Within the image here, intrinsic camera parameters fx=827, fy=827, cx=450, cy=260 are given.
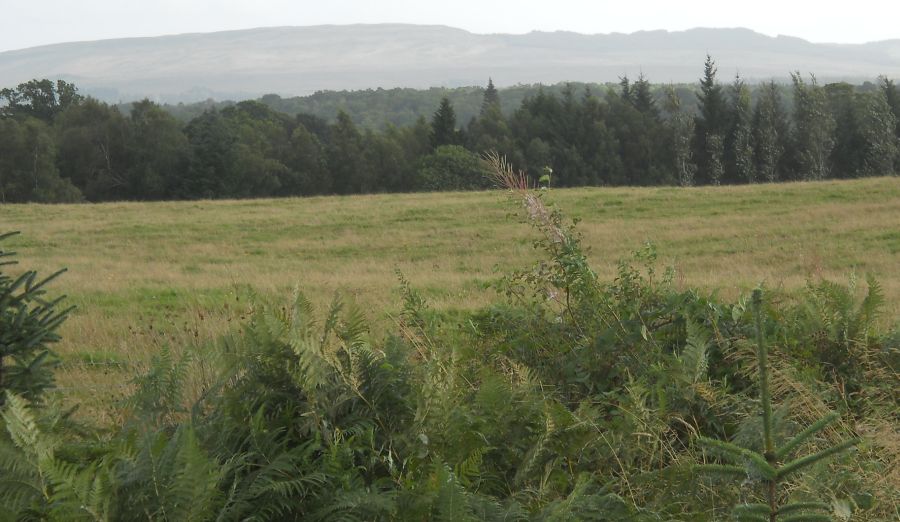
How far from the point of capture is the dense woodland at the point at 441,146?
65125 mm

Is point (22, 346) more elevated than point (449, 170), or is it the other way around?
point (22, 346)

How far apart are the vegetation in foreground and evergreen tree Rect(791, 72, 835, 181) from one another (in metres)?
68.8

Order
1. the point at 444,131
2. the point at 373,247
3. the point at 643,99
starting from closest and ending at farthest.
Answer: the point at 373,247 → the point at 444,131 → the point at 643,99

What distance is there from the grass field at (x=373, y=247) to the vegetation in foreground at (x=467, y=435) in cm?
234

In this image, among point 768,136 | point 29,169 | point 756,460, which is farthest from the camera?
point 768,136

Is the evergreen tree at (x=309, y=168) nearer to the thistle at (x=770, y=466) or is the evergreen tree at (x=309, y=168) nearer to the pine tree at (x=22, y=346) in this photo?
the pine tree at (x=22, y=346)

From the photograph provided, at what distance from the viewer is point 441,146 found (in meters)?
70.4

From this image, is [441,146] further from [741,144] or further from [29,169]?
[29,169]

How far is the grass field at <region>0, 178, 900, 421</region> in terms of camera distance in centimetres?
1127

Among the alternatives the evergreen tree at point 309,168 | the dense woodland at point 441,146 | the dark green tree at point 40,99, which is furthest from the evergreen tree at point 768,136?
the dark green tree at point 40,99

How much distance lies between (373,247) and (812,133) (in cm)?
5736

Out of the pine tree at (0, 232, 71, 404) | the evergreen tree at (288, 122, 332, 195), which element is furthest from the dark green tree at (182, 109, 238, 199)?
the pine tree at (0, 232, 71, 404)

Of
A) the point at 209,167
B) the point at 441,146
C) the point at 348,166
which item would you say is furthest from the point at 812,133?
the point at 209,167

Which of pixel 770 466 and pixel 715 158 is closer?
pixel 770 466
